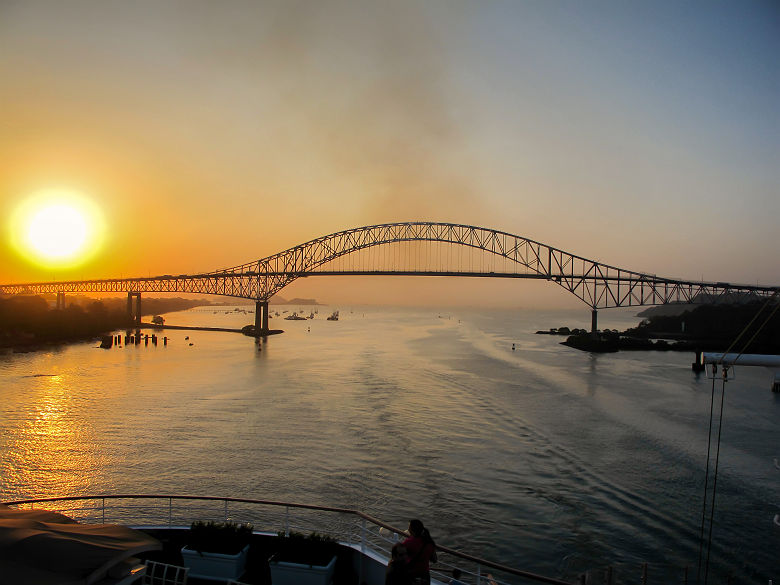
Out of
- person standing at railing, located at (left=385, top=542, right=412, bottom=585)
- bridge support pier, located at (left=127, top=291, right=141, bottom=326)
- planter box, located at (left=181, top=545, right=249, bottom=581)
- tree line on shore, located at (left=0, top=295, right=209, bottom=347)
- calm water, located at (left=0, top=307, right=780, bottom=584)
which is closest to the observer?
person standing at railing, located at (left=385, top=542, right=412, bottom=585)

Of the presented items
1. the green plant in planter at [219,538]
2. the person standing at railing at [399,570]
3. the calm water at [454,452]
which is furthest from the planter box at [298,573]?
the calm water at [454,452]

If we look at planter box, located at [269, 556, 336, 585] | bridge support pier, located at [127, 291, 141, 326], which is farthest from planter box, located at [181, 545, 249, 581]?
bridge support pier, located at [127, 291, 141, 326]

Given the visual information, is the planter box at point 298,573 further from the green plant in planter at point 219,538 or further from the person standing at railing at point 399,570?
the person standing at railing at point 399,570

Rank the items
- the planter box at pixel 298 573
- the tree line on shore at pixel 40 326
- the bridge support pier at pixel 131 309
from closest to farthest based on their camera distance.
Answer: the planter box at pixel 298 573 → the tree line on shore at pixel 40 326 → the bridge support pier at pixel 131 309

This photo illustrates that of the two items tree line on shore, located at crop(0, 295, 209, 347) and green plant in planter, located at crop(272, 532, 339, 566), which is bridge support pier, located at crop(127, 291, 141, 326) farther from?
green plant in planter, located at crop(272, 532, 339, 566)

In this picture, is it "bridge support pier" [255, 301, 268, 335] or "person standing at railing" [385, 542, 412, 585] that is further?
"bridge support pier" [255, 301, 268, 335]

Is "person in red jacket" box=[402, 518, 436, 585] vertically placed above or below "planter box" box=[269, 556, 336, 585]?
above

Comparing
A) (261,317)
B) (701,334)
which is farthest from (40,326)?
(701,334)
